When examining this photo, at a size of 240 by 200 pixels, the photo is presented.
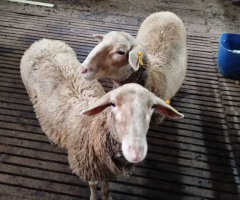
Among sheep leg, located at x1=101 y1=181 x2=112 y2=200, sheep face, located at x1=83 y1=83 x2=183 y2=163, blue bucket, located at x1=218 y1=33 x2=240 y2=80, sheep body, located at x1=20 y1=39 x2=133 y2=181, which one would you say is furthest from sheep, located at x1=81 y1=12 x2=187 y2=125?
blue bucket, located at x1=218 y1=33 x2=240 y2=80

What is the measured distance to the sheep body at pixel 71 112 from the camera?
1.61m

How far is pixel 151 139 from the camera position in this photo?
2580 mm

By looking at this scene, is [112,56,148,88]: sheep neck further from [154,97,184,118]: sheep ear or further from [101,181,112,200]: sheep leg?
[101,181,112,200]: sheep leg

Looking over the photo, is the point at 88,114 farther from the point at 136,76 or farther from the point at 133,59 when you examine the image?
the point at 136,76

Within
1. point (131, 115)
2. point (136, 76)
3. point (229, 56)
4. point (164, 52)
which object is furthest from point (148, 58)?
point (229, 56)

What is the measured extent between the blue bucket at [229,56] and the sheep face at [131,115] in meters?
2.16

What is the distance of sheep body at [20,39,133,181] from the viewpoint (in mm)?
1614

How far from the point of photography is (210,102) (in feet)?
9.90

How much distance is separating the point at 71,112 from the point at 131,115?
0.76 m

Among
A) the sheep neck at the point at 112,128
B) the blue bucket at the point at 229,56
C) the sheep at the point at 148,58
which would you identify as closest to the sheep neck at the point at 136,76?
the sheep at the point at 148,58

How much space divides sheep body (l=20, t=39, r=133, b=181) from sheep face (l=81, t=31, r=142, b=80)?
0.15 metres

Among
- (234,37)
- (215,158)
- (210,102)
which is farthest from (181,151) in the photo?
(234,37)

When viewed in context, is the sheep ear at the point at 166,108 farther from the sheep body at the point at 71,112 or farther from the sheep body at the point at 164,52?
the sheep body at the point at 164,52

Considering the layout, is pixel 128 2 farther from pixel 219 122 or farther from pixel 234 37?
pixel 219 122
